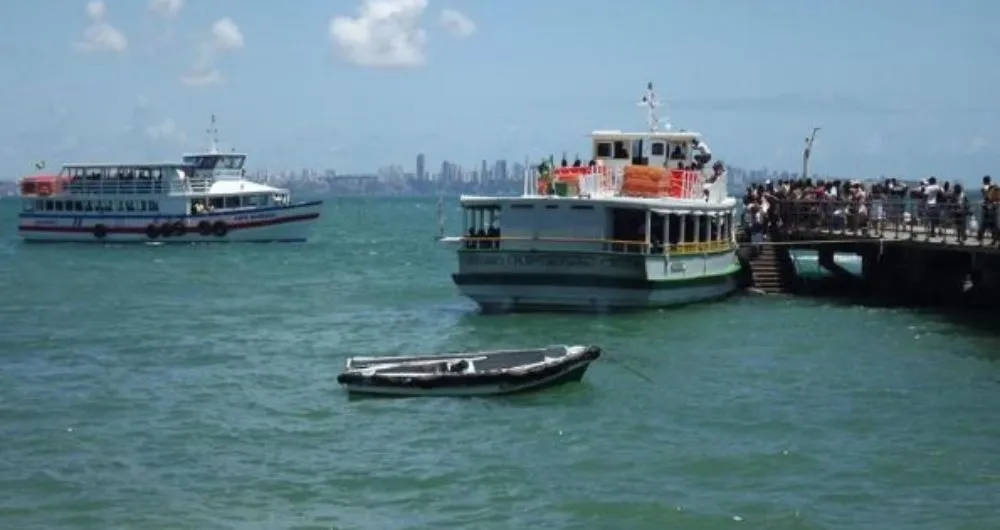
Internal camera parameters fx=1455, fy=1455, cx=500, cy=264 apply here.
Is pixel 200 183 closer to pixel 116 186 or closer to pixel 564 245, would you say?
pixel 116 186

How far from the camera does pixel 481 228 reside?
118 ft

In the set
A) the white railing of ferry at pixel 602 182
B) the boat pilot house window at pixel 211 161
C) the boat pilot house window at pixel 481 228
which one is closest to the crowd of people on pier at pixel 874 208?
the white railing of ferry at pixel 602 182

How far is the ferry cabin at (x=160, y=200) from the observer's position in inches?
3029

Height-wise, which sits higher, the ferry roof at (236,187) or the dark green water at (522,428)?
the ferry roof at (236,187)

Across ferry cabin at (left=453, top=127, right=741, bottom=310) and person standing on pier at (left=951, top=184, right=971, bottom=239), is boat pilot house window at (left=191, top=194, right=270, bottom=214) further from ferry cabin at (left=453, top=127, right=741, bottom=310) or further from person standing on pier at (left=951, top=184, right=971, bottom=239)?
person standing on pier at (left=951, top=184, right=971, bottom=239)

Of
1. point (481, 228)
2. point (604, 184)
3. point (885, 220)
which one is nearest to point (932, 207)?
point (885, 220)

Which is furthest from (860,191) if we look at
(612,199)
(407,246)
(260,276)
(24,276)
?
(407,246)

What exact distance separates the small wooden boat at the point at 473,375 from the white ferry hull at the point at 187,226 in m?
53.3

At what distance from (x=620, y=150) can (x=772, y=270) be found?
21.4ft

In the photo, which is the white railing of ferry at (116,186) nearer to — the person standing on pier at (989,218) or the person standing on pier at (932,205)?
the person standing on pier at (932,205)

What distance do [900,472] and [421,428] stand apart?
718cm

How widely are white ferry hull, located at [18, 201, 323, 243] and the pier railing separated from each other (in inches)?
1493

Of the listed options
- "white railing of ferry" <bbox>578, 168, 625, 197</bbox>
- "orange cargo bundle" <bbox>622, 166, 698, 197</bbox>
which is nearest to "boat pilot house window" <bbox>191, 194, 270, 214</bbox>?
"white railing of ferry" <bbox>578, 168, 625, 197</bbox>

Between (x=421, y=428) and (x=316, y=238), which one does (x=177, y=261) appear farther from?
(x=421, y=428)
